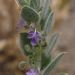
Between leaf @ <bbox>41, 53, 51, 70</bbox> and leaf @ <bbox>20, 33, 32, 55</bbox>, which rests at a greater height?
leaf @ <bbox>20, 33, 32, 55</bbox>

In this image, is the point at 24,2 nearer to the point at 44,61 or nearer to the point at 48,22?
the point at 48,22

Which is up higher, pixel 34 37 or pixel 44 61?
pixel 34 37

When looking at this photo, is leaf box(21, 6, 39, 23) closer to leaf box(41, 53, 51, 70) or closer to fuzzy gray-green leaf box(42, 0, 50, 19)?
fuzzy gray-green leaf box(42, 0, 50, 19)

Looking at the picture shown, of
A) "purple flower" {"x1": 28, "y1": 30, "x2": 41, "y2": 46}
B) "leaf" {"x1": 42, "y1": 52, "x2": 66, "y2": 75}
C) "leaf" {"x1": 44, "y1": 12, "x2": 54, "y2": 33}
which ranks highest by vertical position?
"leaf" {"x1": 44, "y1": 12, "x2": 54, "y2": 33}

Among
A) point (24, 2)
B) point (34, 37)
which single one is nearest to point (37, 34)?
point (34, 37)

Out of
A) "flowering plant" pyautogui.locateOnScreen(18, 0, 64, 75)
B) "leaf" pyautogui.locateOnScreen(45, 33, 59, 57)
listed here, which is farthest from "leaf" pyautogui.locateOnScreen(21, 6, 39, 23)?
"leaf" pyautogui.locateOnScreen(45, 33, 59, 57)

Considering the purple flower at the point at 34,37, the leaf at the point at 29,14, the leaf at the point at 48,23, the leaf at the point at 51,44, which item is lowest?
the leaf at the point at 51,44

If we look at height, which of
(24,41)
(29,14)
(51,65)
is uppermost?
(29,14)

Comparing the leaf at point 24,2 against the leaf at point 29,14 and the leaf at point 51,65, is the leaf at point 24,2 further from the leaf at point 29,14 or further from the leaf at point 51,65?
the leaf at point 51,65

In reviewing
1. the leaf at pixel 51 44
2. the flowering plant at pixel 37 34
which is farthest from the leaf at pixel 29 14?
the leaf at pixel 51 44
